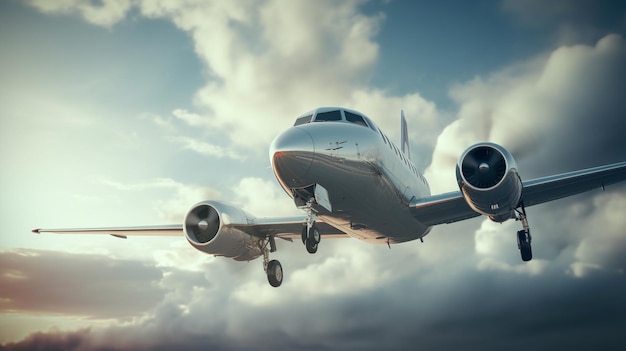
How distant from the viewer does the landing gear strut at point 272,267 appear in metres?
19.7

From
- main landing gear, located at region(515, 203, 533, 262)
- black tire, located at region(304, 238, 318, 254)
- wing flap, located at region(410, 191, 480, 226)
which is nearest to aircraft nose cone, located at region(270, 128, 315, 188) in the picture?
black tire, located at region(304, 238, 318, 254)

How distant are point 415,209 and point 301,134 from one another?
20.0 ft

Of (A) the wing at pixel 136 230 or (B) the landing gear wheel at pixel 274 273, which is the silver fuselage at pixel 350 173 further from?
(A) the wing at pixel 136 230

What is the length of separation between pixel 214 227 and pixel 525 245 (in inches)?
415

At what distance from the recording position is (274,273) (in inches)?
779

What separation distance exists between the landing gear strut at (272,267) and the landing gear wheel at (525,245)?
9.08 meters

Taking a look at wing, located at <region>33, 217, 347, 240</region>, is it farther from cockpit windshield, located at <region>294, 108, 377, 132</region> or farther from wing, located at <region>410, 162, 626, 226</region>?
cockpit windshield, located at <region>294, 108, 377, 132</region>

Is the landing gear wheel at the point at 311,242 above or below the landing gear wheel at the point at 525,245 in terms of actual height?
below

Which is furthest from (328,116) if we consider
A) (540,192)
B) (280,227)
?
(540,192)

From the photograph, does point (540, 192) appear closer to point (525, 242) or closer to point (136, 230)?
point (525, 242)

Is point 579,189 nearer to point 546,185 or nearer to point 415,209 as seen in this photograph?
point 546,185

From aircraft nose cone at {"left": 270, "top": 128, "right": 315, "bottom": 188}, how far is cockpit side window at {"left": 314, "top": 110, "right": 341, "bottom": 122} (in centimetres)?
138

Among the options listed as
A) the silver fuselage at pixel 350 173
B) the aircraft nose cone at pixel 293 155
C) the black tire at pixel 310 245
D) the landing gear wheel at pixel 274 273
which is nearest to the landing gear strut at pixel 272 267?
the landing gear wheel at pixel 274 273

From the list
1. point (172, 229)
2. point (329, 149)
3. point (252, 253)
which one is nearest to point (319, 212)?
point (329, 149)
